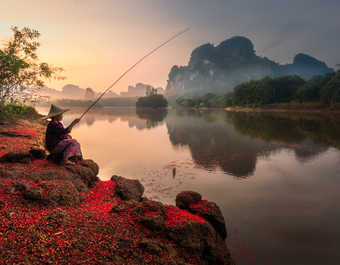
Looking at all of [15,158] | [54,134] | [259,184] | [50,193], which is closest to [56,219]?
[50,193]

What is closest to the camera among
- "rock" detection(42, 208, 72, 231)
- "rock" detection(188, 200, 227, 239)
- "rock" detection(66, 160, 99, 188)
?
"rock" detection(42, 208, 72, 231)

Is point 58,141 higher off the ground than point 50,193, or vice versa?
point 58,141

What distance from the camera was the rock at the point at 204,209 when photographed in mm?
6094

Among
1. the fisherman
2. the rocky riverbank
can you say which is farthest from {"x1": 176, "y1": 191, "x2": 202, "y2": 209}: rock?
the fisherman

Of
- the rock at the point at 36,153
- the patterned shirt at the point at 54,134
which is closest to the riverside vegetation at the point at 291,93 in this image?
the patterned shirt at the point at 54,134

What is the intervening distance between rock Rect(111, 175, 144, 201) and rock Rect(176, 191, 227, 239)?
84.1 inches

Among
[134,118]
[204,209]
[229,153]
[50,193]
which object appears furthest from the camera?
[134,118]

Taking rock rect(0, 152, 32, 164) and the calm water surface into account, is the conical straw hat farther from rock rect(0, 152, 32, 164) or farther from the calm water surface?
the calm water surface

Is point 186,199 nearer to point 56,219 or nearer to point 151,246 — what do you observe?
point 151,246

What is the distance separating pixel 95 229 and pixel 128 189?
3365 mm

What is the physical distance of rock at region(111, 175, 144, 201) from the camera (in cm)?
791

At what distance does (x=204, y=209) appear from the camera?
6207 mm

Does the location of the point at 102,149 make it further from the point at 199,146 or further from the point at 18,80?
the point at 18,80

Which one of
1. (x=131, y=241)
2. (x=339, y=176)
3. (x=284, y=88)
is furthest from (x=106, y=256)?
(x=284, y=88)
